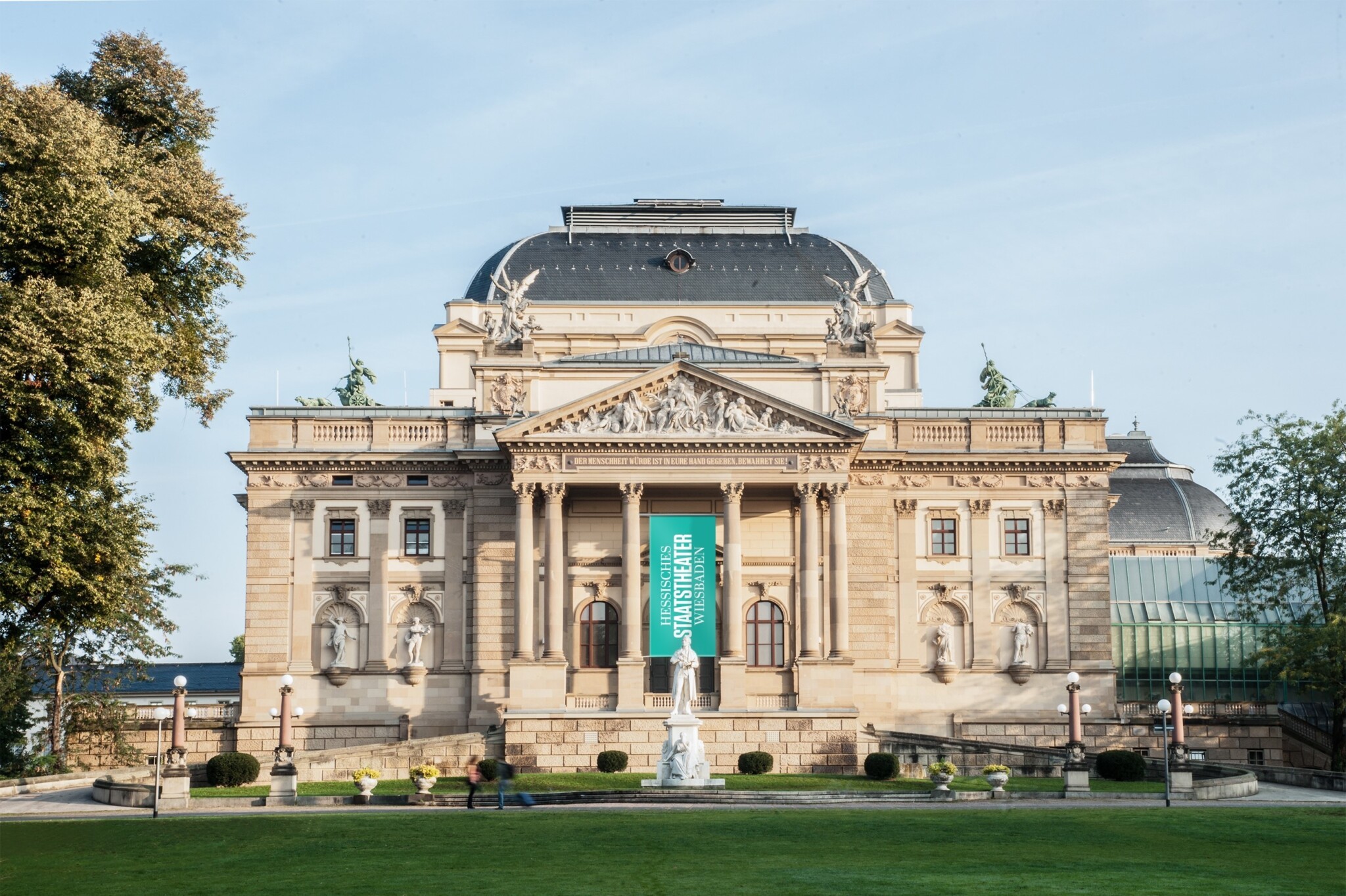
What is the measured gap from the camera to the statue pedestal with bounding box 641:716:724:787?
54656 mm

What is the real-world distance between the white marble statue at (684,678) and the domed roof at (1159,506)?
40.3 metres

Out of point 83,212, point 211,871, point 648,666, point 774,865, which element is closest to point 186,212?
point 83,212

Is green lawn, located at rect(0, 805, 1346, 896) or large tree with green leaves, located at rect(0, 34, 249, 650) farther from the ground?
large tree with green leaves, located at rect(0, 34, 249, 650)

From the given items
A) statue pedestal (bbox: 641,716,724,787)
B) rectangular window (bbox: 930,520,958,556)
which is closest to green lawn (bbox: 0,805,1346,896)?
statue pedestal (bbox: 641,716,724,787)

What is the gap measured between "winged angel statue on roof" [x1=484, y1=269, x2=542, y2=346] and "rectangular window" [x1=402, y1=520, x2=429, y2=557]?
8265 millimetres

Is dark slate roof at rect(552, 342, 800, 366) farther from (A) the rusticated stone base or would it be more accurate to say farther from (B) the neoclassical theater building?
(A) the rusticated stone base

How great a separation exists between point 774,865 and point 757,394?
119 ft

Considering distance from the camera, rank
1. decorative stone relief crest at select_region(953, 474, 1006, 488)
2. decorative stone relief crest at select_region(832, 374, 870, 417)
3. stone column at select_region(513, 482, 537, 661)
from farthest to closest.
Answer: decorative stone relief crest at select_region(953, 474, 1006, 488) → decorative stone relief crest at select_region(832, 374, 870, 417) → stone column at select_region(513, 482, 537, 661)

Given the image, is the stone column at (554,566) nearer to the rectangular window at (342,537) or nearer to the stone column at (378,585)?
the stone column at (378,585)

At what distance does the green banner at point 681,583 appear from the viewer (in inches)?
2613

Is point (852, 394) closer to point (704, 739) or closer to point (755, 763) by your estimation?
point (704, 739)

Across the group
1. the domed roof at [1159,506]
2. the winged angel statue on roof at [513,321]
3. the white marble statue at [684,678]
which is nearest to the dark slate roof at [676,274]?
the winged angel statue on roof at [513,321]

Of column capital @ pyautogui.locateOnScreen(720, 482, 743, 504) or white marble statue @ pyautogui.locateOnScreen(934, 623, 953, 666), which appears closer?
column capital @ pyautogui.locateOnScreen(720, 482, 743, 504)

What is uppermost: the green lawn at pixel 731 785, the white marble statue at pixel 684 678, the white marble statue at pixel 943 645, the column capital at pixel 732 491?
the column capital at pixel 732 491
